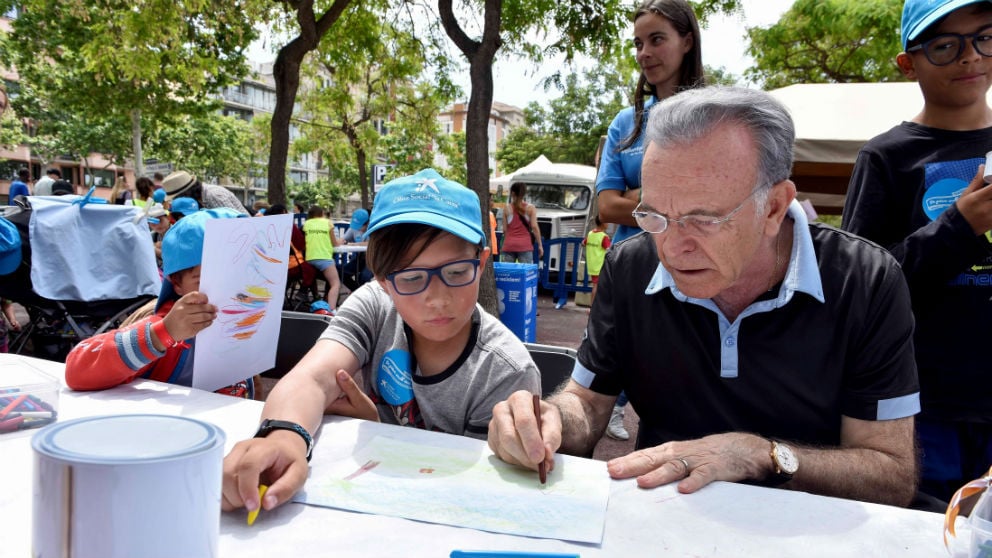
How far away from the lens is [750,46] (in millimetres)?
15328

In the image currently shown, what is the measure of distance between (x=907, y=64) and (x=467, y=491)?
1.88 metres

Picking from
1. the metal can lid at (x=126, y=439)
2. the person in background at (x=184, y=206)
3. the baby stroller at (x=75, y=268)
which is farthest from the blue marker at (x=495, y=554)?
the person in background at (x=184, y=206)

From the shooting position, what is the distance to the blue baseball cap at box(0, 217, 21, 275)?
12.5 feet

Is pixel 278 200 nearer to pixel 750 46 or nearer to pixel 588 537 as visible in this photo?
pixel 588 537

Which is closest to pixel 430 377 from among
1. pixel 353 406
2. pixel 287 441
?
pixel 353 406

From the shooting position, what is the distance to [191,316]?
180cm

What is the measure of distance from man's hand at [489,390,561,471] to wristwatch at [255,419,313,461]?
1.21ft

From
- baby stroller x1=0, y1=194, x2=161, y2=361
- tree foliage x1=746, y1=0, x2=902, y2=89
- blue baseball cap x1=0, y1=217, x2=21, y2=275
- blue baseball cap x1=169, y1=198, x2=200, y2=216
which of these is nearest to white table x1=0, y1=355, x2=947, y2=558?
baby stroller x1=0, y1=194, x2=161, y2=361

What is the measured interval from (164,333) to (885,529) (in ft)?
5.92

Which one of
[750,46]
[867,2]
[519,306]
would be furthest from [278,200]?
[750,46]

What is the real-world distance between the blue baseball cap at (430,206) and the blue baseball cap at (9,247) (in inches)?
126

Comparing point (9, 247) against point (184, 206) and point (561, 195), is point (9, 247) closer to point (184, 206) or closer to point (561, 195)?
point (184, 206)

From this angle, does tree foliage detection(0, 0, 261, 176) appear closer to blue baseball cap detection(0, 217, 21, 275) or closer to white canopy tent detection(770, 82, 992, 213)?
blue baseball cap detection(0, 217, 21, 275)

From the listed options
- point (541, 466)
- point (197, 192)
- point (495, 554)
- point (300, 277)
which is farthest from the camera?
point (300, 277)
